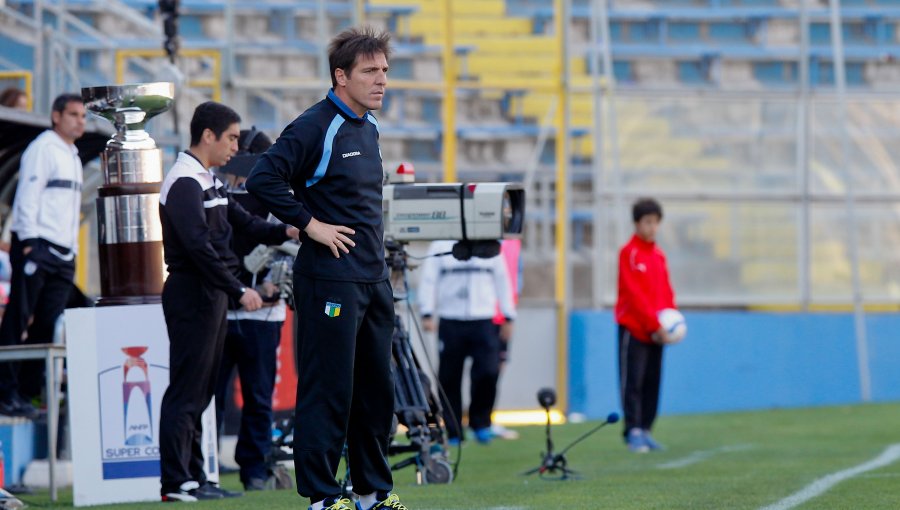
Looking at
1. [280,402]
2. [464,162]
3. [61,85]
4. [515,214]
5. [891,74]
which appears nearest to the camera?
[515,214]

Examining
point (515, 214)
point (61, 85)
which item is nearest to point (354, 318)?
point (515, 214)

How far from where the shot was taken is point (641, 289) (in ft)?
38.1

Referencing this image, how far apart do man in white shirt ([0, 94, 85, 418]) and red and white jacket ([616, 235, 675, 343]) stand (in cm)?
409

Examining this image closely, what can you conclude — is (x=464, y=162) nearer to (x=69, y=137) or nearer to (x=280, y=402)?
(x=280, y=402)

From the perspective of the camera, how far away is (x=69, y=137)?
9.71 metres

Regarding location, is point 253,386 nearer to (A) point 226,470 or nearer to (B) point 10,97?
(A) point 226,470

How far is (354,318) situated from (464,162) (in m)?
12.0

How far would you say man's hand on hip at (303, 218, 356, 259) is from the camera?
5586mm

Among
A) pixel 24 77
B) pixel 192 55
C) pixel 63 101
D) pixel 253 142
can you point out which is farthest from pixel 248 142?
pixel 192 55

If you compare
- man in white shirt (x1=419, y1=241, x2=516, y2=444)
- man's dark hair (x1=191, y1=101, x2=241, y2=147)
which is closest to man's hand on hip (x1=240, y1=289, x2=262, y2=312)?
man's dark hair (x1=191, y1=101, x2=241, y2=147)

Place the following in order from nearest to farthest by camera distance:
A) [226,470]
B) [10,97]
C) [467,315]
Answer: [226,470] → [10,97] → [467,315]

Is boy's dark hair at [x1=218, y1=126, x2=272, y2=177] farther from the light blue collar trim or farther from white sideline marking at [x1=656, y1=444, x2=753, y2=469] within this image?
white sideline marking at [x1=656, y1=444, x2=753, y2=469]

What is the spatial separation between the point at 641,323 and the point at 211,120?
4831 mm

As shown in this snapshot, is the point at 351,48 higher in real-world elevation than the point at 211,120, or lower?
higher
